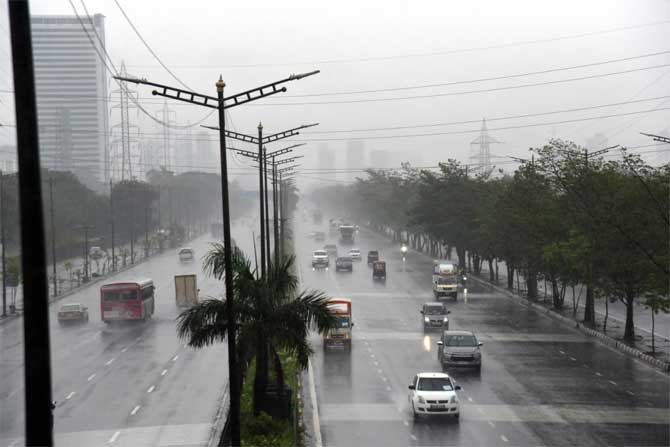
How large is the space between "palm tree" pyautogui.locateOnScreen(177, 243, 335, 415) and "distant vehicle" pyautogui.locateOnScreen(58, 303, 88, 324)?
113ft

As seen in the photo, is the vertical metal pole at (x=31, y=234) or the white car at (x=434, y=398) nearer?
the vertical metal pole at (x=31, y=234)

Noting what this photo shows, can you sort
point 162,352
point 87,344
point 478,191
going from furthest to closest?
point 478,191
point 87,344
point 162,352

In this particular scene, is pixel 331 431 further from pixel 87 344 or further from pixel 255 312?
pixel 87 344

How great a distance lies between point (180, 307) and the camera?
213 ft

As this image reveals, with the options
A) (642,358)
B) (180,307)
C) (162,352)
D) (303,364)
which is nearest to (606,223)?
(642,358)

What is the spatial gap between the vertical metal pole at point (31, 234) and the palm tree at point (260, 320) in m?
16.0

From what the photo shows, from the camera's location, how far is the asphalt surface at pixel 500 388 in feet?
90.7

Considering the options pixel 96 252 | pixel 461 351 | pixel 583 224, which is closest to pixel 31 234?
pixel 461 351

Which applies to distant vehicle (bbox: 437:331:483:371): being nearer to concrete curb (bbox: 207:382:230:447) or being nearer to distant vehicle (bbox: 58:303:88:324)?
concrete curb (bbox: 207:382:230:447)

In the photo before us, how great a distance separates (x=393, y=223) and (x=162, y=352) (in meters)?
113

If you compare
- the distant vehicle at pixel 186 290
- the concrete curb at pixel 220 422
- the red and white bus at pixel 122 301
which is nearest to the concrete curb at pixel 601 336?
the concrete curb at pixel 220 422

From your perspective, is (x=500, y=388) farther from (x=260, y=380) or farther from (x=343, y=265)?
(x=343, y=265)

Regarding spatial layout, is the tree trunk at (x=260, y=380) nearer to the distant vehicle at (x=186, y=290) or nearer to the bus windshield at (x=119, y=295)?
the bus windshield at (x=119, y=295)

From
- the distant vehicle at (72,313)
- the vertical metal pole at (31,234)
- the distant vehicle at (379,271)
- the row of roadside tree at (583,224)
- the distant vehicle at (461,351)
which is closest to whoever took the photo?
the vertical metal pole at (31,234)
